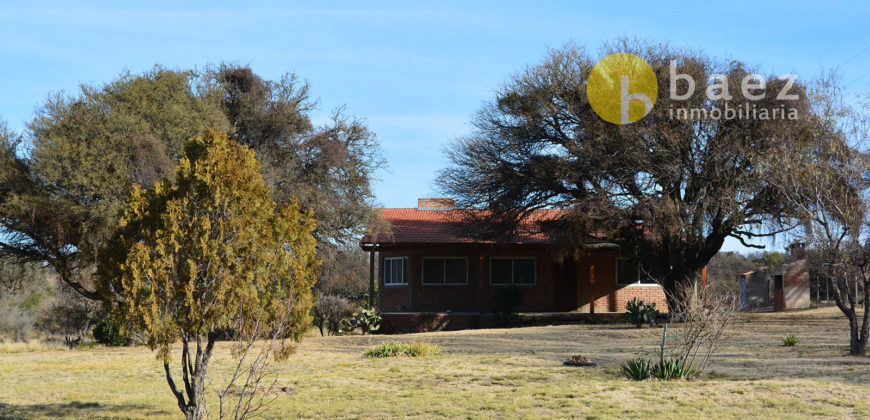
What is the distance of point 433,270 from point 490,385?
748 inches

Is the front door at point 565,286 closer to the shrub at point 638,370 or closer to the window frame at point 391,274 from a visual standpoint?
the window frame at point 391,274

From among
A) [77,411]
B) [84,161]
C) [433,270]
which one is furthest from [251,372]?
[433,270]

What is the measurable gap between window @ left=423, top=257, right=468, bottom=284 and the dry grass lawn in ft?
38.7

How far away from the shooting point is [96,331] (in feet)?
76.3

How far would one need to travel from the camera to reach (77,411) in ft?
36.2

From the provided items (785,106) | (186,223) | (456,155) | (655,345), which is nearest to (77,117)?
(456,155)

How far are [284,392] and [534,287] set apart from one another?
2021 cm

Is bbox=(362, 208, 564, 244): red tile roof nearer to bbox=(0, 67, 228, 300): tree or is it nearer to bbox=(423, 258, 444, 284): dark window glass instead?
bbox=(423, 258, 444, 284): dark window glass

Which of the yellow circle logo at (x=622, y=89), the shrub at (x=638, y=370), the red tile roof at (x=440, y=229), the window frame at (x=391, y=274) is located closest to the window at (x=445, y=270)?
the window frame at (x=391, y=274)

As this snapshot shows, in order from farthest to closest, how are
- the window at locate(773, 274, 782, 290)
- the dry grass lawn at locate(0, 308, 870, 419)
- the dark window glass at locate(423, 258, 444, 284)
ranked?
the window at locate(773, 274, 782, 290), the dark window glass at locate(423, 258, 444, 284), the dry grass lawn at locate(0, 308, 870, 419)

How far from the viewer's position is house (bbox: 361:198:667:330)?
3088 cm

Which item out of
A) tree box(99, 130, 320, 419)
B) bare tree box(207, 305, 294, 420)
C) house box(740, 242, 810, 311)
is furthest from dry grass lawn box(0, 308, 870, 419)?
house box(740, 242, 810, 311)

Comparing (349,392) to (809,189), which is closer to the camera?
(349,392)

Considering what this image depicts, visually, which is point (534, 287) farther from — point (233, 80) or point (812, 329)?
point (233, 80)
